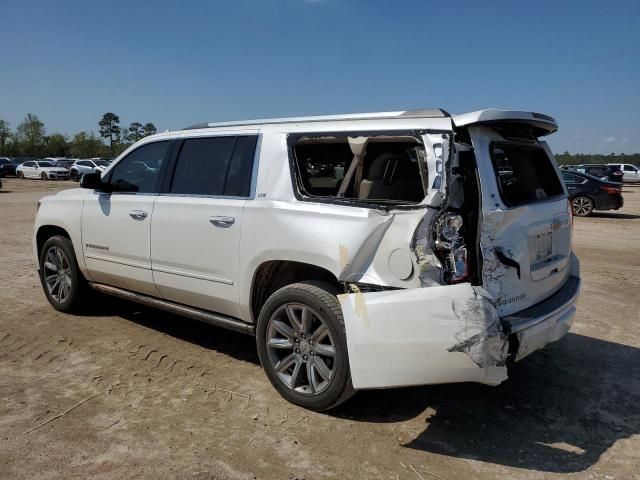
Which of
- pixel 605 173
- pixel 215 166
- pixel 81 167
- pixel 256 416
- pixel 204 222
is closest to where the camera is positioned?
pixel 256 416

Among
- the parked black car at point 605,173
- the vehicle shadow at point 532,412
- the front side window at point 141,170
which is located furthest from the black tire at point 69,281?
the parked black car at point 605,173

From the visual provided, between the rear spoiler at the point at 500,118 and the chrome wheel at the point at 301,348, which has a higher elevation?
the rear spoiler at the point at 500,118

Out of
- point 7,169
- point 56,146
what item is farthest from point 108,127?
point 7,169

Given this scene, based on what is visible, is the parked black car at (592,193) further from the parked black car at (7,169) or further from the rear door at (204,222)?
the parked black car at (7,169)

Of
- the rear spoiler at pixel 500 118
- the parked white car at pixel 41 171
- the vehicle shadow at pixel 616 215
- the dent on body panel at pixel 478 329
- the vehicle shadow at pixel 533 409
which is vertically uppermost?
the rear spoiler at pixel 500 118

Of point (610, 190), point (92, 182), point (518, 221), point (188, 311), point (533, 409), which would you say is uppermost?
point (92, 182)

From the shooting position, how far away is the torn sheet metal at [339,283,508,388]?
2.79 meters

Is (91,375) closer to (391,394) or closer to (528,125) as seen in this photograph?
(391,394)

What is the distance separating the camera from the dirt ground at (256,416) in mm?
2930

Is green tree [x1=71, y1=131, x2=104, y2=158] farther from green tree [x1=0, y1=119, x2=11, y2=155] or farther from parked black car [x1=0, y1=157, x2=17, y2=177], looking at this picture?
parked black car [x1=0, y1=157, x2=17, y2=177]

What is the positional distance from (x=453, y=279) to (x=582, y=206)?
1661 cm

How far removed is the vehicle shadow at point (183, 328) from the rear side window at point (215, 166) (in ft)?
4.70

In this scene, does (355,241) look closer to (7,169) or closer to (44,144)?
(7,169)

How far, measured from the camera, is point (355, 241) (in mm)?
3166
